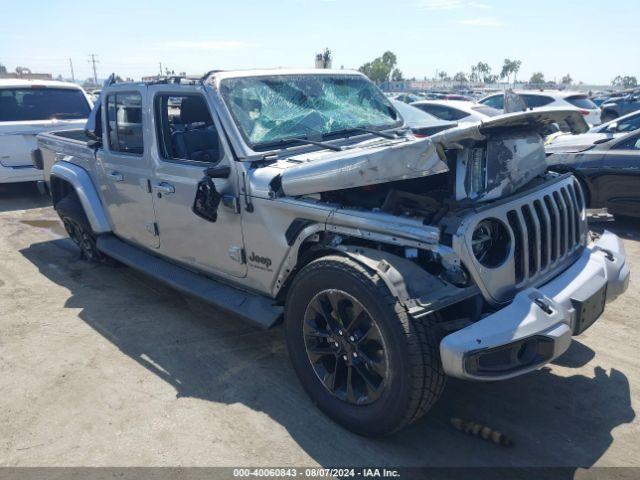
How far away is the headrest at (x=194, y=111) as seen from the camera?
3936mm

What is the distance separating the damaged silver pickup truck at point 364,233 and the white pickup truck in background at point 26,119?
4.96 m

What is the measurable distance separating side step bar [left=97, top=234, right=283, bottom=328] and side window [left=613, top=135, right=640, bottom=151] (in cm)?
539

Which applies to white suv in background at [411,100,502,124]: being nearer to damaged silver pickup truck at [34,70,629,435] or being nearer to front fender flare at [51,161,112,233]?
damaged silver pickup truck at [34,70,629,435]

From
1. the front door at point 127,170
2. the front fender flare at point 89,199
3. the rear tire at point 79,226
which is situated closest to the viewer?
the front door at point 127,170

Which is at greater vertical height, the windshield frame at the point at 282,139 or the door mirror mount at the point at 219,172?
the windshield frame at the point at 282,139

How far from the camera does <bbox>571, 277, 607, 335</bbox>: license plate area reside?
113 inches

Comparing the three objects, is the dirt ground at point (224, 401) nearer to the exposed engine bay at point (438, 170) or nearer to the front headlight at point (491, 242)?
the front headlight at point (491, 242)

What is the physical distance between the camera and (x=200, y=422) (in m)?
3.21

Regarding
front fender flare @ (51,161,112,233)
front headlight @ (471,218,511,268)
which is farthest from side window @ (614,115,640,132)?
front fender flare @ (51,161,112,233)

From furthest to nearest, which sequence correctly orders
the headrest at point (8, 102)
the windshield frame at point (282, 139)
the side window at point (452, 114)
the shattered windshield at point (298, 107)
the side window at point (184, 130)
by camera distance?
the side window at point (452, 114) < the headrest at point (8, 102) < the side window at point (184, 130) < the shattered windshield at point (298, 107) < the windshield frame at point (282, 139)

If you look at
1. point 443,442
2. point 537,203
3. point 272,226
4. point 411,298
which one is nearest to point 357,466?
point 443,442

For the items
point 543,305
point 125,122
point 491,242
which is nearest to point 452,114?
point 125,122

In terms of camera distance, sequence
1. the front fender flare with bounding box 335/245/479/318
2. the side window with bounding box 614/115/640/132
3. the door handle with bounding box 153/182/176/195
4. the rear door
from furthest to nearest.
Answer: the side window with bounding box 614/115/640/132
the rear door
the door handle with bounding box 153/182/176/195
the front fender flare with bounding box 335/245/479/318

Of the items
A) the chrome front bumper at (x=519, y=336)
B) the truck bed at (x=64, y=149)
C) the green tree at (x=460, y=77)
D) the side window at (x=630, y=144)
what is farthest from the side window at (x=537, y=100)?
the green tree at (x=460, y=77)
